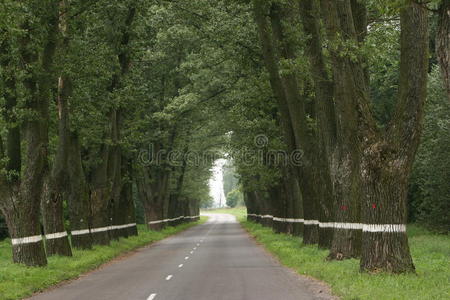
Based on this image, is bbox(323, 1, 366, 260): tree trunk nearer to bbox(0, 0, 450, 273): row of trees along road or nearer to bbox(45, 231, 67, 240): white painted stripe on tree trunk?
bbox(0, 0, 450, 273): row of trees along road

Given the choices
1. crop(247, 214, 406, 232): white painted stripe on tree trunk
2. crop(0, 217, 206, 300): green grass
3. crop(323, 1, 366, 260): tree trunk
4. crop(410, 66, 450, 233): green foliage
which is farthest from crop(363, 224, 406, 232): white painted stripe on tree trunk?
crop(410, 66, 450, 233): green foliage

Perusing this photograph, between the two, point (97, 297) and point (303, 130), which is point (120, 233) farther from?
point (97, 297)

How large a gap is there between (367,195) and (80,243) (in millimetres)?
16806

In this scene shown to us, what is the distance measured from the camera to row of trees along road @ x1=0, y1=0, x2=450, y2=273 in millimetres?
14109

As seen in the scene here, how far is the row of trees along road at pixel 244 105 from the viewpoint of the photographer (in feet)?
46.3

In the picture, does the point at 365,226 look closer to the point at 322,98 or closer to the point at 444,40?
the point at 322,98

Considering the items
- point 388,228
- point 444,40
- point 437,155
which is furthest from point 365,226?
point 437,155

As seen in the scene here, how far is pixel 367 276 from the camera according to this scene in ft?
45.8

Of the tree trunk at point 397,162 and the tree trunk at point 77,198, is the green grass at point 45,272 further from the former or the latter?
the tree trunk at point 397,162

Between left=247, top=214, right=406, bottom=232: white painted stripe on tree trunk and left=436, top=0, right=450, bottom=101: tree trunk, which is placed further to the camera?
left=247, top=214, right=406, bottom=232: white painted stripe on tree trunk

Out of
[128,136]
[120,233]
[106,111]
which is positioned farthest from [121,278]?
[120,233]

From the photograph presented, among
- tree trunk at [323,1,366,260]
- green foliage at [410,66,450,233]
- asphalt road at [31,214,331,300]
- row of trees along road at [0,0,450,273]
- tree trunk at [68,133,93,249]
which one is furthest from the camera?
green foliage at [410,66,450,233]

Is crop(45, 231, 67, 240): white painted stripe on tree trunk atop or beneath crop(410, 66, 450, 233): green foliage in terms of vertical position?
beneath

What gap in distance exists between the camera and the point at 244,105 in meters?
34.4
